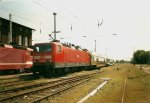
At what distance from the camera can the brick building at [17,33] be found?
4653 centimetres

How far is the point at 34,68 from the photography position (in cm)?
2462

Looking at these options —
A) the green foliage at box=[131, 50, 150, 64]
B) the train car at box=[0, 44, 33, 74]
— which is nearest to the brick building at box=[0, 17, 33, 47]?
the train car at box=[0, 44, 33, 74]

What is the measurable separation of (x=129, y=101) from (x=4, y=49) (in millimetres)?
18269

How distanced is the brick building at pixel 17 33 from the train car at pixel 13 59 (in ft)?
30.4

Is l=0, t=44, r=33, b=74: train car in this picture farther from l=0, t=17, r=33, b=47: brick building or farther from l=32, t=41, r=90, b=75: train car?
l=0, t=17, r=33, b=47: brick building

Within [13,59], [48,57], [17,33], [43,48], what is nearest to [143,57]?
[17,33]

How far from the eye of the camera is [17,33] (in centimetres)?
5225

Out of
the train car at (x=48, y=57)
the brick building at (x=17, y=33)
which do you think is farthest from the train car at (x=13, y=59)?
the brick building at (x=17, y=33)

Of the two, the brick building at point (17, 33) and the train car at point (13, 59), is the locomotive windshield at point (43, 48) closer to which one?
the train car at point (13, 59)

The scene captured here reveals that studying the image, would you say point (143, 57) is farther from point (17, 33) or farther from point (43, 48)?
point (43, 48)

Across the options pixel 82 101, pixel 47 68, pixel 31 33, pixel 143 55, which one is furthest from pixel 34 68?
pixel 143 55

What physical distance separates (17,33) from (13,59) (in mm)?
23455

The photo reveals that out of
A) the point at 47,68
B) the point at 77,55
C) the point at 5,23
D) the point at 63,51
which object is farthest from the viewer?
the point at 5,23

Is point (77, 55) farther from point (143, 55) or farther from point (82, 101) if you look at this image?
point (143, 55)
